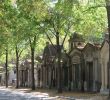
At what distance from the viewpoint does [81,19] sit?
42.9 meters

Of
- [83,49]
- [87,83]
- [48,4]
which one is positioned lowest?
[87,83]

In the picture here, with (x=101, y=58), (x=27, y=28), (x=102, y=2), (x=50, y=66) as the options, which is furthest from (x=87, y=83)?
(x=102, y=2)

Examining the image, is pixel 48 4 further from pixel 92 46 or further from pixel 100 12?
pixel 92 46

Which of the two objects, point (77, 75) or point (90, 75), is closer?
point (90, 75)

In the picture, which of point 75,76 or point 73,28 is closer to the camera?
point 73,28

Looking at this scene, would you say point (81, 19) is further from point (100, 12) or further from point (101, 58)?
point (101, 58)

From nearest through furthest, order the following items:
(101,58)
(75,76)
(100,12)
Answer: (100,12) → (101,58) → (75,76)

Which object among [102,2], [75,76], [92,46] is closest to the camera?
[102,2]

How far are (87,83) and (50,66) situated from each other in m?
17.7

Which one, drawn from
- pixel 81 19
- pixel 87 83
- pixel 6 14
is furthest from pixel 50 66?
pixel 6 14

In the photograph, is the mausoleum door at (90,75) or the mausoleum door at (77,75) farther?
the mausoleum door at (77,75)

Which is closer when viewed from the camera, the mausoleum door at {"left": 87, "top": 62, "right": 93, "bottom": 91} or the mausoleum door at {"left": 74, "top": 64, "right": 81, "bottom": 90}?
the mausoleum door at {"left": 87, "top": 62, "right": 93, "bottom": 91}

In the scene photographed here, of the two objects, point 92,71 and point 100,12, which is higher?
point 100,12

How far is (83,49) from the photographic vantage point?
52.7 metres
